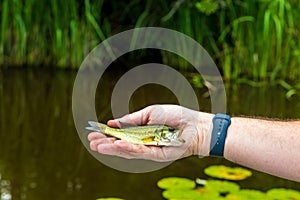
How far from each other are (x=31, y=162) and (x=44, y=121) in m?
0.48

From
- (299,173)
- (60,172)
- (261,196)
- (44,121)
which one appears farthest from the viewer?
(44,121)

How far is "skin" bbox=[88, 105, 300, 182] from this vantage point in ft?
4.68

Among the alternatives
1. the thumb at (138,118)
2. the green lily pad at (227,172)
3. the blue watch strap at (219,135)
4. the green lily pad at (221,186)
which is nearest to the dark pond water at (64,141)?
the green lily pad at (227,172)

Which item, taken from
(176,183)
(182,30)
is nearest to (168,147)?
(176,183)

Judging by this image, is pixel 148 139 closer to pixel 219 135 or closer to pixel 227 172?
pixel 219 135

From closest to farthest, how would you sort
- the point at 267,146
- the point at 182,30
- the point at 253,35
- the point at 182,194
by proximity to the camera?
the point at 267,146 → the point at 182,194 → the point at 253,35 → the point at 182,30

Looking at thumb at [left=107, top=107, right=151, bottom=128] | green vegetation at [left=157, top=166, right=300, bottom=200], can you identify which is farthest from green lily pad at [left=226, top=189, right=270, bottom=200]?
thumb at [left=107, top=107, right=151, bottom=128]

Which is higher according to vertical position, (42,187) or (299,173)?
(299,173)

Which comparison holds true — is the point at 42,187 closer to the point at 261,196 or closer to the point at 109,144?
the point at 261,196

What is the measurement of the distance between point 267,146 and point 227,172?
116 centimetres

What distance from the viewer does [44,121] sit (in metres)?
3.15

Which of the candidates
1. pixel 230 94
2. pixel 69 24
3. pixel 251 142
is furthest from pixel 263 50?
pixel 251 142

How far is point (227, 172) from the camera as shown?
259 cm

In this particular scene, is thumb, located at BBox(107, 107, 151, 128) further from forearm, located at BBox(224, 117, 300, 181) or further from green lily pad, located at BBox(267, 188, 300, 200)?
green lily pad, located at BBox(267, 188, 300, 200)
